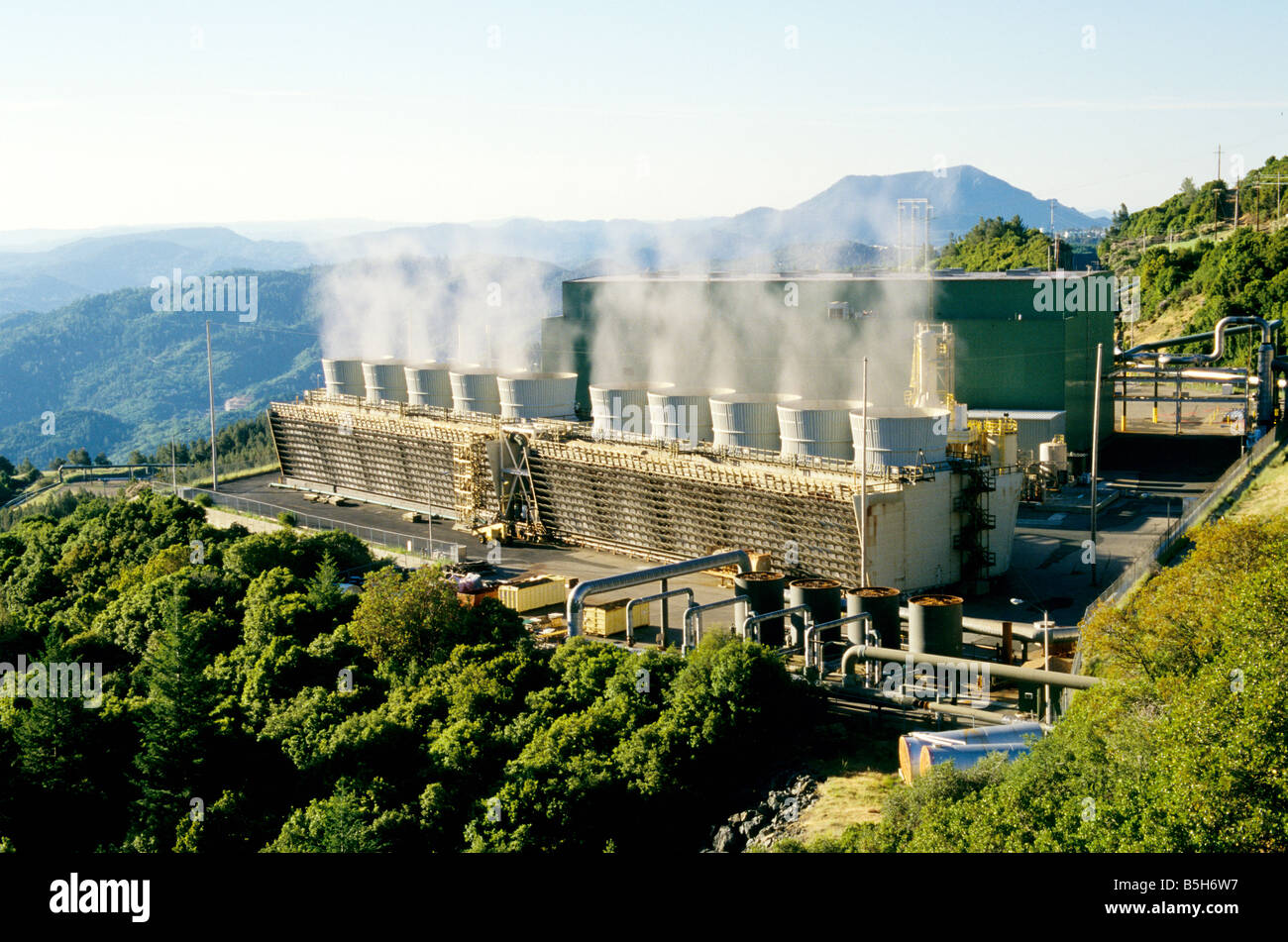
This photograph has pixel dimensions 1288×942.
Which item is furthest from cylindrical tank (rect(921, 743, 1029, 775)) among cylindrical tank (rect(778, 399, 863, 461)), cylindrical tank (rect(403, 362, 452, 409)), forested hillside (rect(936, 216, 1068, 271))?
forested hillside (rect(936, 216, 1068, 271))

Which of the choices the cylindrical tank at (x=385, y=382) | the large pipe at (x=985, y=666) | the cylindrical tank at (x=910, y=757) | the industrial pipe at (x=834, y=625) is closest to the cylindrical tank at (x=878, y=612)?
the industrial pipe at (x=834, y=625)

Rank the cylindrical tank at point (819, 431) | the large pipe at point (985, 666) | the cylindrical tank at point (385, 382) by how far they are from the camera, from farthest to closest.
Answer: the cylindrical tank at point (385, 382) < the cylindrical tank at point (819, 431) < the large pipe at point (985, 666)

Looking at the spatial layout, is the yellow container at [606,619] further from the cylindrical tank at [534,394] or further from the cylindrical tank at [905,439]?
the cylindrical tank at [534,394]

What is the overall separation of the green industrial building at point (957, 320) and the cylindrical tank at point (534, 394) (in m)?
7.41

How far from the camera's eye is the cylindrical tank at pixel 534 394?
5231cm

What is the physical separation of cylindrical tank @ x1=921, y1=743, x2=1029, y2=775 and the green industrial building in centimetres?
3185

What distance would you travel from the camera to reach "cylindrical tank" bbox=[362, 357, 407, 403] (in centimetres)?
6103

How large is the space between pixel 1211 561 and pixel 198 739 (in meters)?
23.2

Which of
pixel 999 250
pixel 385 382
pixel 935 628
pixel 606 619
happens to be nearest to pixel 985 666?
pixel 935 628

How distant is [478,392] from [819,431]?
787 inches

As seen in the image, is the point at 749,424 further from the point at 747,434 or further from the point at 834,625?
the point at 834,625

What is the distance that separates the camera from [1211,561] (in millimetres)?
23016

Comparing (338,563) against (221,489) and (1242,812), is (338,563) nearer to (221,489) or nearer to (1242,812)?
(221,489)

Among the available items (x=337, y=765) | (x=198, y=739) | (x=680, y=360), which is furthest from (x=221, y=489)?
(x=337, y=765)
